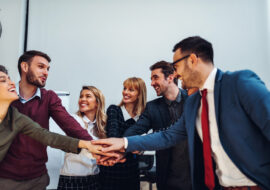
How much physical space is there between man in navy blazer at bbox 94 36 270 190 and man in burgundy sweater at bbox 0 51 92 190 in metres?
0.92

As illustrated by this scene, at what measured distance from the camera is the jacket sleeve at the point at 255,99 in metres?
1.05

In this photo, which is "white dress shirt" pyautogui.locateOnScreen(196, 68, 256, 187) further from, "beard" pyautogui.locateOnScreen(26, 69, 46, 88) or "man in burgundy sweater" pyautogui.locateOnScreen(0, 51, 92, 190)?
"beard" pyautogui.locateOnScreen(26, 69, 46, 88)

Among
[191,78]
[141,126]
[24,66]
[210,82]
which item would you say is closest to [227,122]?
[210,82]

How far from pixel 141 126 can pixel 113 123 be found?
0.28 metres

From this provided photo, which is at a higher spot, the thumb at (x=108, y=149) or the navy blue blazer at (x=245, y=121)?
the navy blue blazer at (x=245, y=121)

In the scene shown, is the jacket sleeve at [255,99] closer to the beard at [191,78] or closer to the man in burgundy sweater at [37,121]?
the beard at [191,78]

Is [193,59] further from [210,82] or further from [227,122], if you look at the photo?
[227,122]

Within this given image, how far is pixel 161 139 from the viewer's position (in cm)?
175

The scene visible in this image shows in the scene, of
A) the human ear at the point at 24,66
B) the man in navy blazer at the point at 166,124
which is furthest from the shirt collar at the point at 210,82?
the human ear at the point at 24,66

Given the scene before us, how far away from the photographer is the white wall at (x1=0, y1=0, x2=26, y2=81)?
3195mm

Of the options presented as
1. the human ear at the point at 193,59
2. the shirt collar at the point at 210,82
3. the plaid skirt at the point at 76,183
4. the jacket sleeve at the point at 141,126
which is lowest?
the plaid skirt at the point at 76,183

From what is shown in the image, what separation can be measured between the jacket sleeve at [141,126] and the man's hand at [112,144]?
0.16 meters

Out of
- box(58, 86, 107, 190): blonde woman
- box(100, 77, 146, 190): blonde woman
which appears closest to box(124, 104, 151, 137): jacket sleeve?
box(100, 77, 146, 190): blonde woman

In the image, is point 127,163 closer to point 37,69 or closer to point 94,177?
point 94,177
